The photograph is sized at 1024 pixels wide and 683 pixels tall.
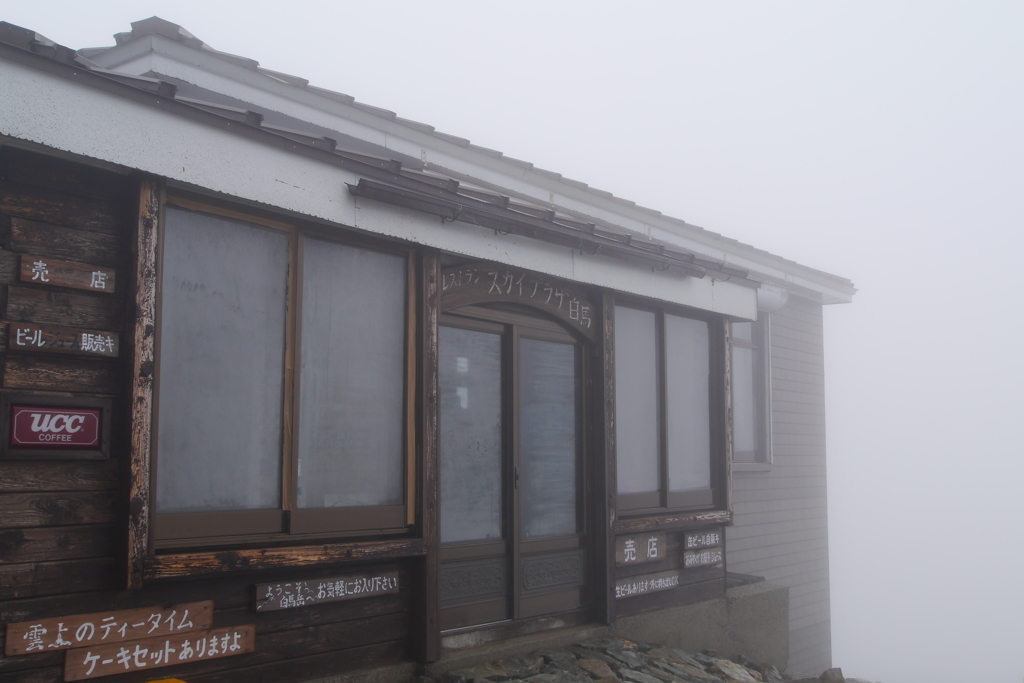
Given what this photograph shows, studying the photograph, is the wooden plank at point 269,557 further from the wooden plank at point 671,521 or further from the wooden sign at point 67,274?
the wooden plank at point 671,521

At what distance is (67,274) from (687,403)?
5.09 meters

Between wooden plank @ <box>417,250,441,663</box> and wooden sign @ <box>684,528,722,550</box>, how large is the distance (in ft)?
9.29

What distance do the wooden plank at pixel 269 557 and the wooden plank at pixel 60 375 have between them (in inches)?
31.1

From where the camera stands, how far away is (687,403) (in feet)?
24.9

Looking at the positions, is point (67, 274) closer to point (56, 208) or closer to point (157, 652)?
point (56, 208)

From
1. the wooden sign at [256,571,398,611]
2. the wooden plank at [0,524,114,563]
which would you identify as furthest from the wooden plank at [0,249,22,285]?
the wooden sign at [256,571,398,611]

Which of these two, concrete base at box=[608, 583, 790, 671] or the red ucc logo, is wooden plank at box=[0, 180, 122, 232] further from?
concrete base at box=[608, 583, 790, 671]

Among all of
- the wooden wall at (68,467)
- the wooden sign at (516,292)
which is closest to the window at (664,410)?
the wooden sign at (516,292)

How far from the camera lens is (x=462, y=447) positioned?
5750 mm

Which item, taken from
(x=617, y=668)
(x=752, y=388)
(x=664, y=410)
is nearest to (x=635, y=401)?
(x=664, y=410)

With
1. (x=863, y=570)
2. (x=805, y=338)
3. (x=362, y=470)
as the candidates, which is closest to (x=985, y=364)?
(x=863, y=570)

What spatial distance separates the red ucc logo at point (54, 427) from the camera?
3.66m

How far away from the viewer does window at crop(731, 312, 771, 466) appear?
446 inches

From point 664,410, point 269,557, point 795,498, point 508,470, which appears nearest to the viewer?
point 269,557
